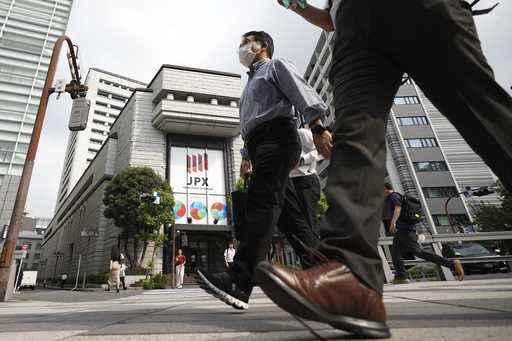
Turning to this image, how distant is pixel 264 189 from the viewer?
77.0 inches

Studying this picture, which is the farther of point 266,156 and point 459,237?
point 459,237

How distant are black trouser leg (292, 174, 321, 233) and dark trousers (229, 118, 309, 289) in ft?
1.66

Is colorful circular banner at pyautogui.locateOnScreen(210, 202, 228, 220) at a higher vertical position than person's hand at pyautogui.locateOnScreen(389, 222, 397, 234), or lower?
higher

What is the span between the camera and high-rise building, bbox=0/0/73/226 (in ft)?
66.5

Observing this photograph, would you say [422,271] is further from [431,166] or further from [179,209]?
[431,166]

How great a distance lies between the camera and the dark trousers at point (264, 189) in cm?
187

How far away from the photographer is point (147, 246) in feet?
65.6

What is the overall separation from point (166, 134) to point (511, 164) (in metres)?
24.6

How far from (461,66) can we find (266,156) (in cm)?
122

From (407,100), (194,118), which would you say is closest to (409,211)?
(194,118)

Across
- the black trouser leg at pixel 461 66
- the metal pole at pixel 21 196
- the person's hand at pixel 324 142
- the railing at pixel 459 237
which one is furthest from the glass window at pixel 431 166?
the black trouser leg at pixel 461 66

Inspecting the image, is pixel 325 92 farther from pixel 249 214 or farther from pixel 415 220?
pixel 249 214

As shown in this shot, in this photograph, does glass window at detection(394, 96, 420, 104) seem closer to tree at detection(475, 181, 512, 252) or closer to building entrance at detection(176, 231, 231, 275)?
tree at detection(475, 181, 512, 252)

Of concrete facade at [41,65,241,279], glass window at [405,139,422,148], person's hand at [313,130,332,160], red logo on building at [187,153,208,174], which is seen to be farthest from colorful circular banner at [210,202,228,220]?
glass window at [405,139,422,148]
